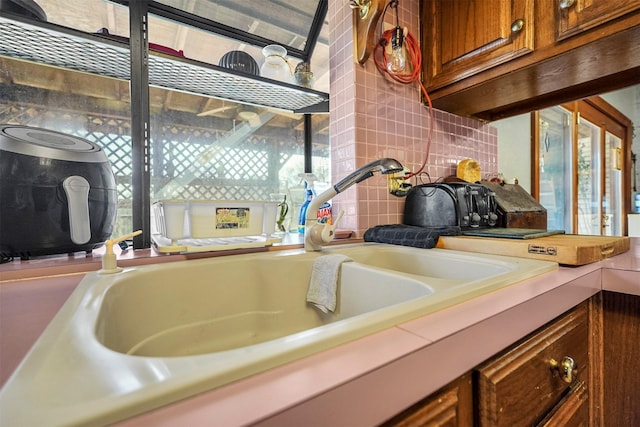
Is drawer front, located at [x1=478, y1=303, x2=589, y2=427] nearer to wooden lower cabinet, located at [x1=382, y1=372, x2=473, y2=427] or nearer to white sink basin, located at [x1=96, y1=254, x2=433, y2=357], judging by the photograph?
wooden lower cabinet, located at [x1=382, y1=372, x2=473, y2=427]

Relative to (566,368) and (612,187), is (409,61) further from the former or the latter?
(612,187)

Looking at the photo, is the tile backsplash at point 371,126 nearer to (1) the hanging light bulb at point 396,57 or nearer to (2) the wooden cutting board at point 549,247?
(1) the hanging light bulb at point 396,57

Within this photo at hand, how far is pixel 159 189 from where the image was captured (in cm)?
122

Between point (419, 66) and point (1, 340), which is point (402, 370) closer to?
point (1, 340)

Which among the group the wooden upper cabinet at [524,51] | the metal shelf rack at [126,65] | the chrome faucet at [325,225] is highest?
the wooden upper cabinet at [524,51]

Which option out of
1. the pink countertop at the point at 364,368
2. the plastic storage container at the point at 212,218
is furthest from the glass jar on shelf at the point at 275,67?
the pink countertop at the point at 364,368

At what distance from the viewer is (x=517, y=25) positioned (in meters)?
1.04

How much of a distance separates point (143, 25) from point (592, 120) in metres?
3.71

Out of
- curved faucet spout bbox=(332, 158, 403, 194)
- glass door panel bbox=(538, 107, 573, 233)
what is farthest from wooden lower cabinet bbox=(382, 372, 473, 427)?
glass door panel bbox=(538, 107, 573, 233)

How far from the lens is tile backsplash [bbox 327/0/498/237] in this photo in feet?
3.95

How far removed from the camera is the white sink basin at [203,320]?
221 millimetres

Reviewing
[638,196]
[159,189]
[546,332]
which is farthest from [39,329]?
[638,196]

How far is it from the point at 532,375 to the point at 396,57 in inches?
48.7

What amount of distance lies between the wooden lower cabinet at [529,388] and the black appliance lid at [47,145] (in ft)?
2.91
